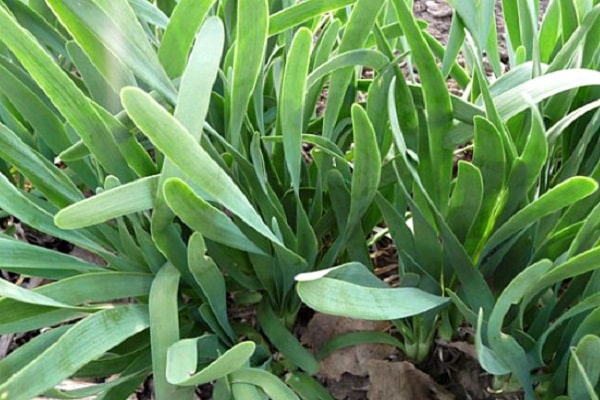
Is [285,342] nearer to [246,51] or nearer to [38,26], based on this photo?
[246,51]

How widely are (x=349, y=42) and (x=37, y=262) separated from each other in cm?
39

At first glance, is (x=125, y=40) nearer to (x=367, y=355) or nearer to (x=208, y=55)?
(x=208, y=55)

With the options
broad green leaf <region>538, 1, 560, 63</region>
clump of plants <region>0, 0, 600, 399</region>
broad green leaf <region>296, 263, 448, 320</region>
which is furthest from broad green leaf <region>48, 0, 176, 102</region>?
broad green leaf <region>538, 1, 560, 63</region>

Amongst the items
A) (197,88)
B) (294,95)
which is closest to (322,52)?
(294,95)

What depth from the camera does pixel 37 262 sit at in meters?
0.73

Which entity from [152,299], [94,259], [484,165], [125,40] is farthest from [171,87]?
[94,259]

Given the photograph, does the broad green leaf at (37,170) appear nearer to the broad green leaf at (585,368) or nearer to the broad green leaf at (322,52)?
the broad green leaf at (322,52)

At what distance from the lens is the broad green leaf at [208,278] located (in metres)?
0.67

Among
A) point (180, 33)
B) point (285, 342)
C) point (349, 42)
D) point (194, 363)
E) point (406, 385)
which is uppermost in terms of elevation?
point (180, 33)

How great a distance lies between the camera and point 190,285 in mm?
799

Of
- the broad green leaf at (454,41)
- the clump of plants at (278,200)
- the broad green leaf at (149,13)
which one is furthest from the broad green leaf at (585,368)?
the broad green leaf at (149,13)

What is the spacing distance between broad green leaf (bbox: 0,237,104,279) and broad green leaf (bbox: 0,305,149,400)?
0.10m

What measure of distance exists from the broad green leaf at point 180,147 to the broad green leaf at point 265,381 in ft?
0.52

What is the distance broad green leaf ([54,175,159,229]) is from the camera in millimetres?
602
